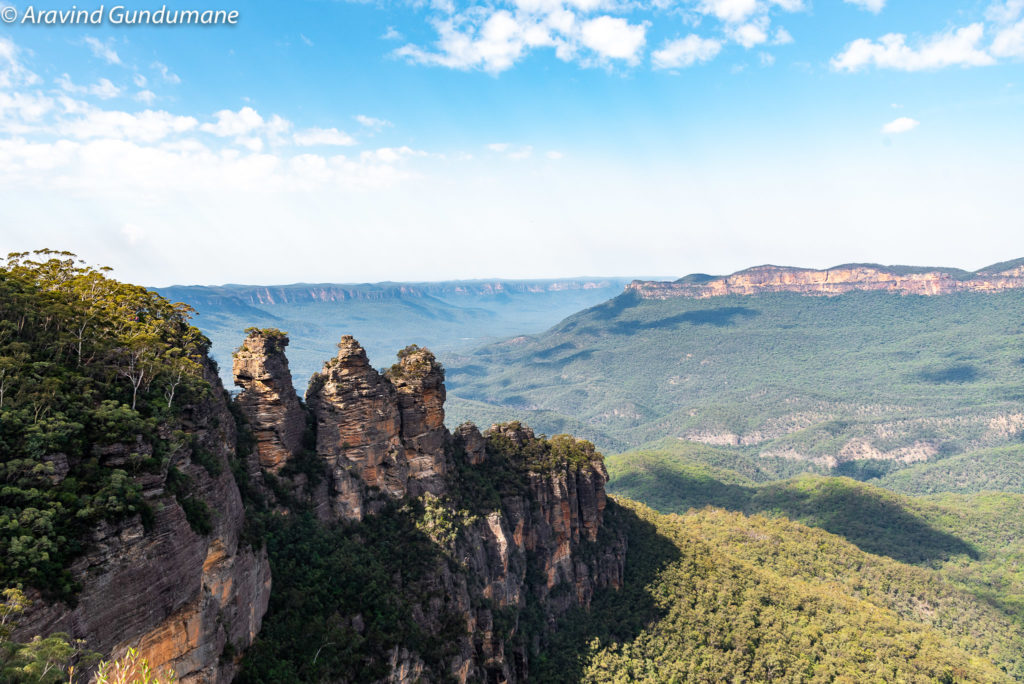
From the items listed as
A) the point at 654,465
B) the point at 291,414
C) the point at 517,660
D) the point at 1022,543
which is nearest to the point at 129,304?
the point at 291,414

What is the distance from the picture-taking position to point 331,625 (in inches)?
1200

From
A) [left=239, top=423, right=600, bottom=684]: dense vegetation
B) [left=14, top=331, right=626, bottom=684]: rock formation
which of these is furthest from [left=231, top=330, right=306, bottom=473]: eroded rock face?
[left=239, top=423, right=600, bottom=684]: dense vegetation

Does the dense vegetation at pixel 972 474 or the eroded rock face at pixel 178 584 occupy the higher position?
the eroded rock face at pixel 178 584

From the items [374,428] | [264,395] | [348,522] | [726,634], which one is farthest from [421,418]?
[726,634]

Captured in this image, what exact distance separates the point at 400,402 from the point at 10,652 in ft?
105

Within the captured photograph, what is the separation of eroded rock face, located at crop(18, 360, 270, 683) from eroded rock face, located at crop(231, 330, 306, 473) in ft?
23.0

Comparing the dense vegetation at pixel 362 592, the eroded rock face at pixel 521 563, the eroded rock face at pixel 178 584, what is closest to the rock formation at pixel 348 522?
the eroded rock face at pixel 178 584

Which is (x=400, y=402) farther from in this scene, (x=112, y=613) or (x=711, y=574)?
(x=711, y=574)

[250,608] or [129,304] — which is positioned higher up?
[129,304]

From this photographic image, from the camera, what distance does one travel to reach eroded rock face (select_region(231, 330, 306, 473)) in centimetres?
3588

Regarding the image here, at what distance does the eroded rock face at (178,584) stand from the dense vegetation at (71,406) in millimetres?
680

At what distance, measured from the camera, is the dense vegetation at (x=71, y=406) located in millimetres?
16812

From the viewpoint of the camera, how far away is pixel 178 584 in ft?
68.8

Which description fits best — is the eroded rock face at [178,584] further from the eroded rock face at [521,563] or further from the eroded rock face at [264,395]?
the eroded rock face at [521,563]
